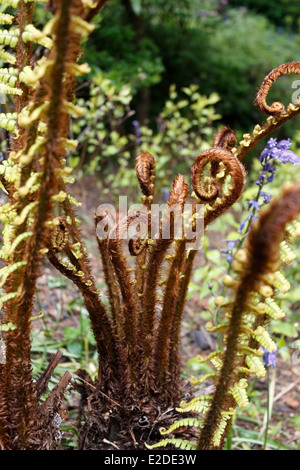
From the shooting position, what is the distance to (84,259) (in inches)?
47.4

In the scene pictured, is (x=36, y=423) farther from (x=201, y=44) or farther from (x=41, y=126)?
(x=201, y=44)

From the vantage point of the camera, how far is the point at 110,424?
1296mm

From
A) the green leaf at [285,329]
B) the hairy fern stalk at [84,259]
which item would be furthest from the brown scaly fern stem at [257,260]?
the green leaf at [285,329]

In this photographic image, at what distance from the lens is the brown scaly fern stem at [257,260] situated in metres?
0.68

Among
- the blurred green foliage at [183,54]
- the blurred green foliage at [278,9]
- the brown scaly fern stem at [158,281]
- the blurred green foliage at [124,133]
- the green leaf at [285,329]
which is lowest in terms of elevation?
the green leaf at [285,329]

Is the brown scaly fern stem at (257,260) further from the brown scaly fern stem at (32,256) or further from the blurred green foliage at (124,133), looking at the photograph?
the blurred green foliage at (124,133)

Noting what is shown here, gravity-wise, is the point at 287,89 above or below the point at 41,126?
above

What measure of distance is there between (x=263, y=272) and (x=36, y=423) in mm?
708

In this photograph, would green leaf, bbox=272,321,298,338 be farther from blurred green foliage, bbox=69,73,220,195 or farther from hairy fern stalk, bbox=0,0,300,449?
hairy fern stalk, bbox=0,0,300,449

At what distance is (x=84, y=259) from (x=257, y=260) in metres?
0.59

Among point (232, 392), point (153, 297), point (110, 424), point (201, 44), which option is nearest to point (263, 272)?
point (232, 392)

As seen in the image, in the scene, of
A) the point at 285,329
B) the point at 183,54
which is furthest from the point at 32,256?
the point at 183,54

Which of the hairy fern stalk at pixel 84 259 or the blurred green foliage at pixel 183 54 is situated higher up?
the blurred green foliage at pixel 183 54

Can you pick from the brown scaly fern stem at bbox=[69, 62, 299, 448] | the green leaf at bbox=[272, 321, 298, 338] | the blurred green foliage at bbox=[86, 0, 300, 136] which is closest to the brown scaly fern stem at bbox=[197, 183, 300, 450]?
the brown scaly fern stem at bbox=[69, 62, 299, 448]
